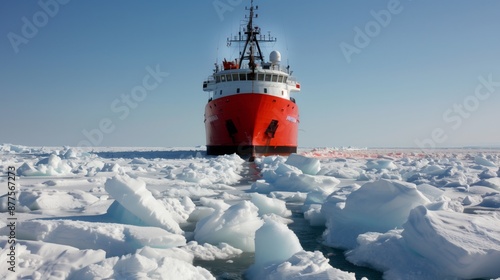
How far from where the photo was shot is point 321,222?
4.79m

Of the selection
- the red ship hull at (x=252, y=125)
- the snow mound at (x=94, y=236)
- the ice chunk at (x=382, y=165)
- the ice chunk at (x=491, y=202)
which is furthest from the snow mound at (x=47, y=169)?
the red ship hull at (x=252, y=125)

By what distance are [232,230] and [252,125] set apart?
1585cm

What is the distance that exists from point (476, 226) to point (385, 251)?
30.5 inches

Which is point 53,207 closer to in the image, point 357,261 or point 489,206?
point 357,261

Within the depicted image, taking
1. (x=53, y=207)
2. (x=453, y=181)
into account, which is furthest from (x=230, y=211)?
(x=453, y=181)

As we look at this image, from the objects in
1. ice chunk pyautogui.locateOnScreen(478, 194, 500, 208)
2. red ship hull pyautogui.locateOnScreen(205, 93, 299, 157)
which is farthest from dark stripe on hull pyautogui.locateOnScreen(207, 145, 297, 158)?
ice chunk pyautogui.locateOnScreen(478, 194, 500, 208)

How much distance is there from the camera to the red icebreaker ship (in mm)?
19531

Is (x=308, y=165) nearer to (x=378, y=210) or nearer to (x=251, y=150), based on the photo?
(x=378, y=210)

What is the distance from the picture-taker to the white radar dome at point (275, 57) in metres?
25.8

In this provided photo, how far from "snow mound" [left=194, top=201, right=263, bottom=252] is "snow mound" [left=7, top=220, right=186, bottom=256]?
48 centimetres

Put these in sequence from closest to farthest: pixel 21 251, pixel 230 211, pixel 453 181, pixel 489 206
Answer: pixel 21 251 → pixel 230 211 → pixel 489 206 → pixel 453 181

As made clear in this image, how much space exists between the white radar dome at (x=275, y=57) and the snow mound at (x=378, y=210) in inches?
885

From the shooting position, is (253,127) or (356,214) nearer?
(356,214)

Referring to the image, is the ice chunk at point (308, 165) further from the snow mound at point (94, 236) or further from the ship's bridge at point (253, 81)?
the ship's bridge at point (253, 81)
